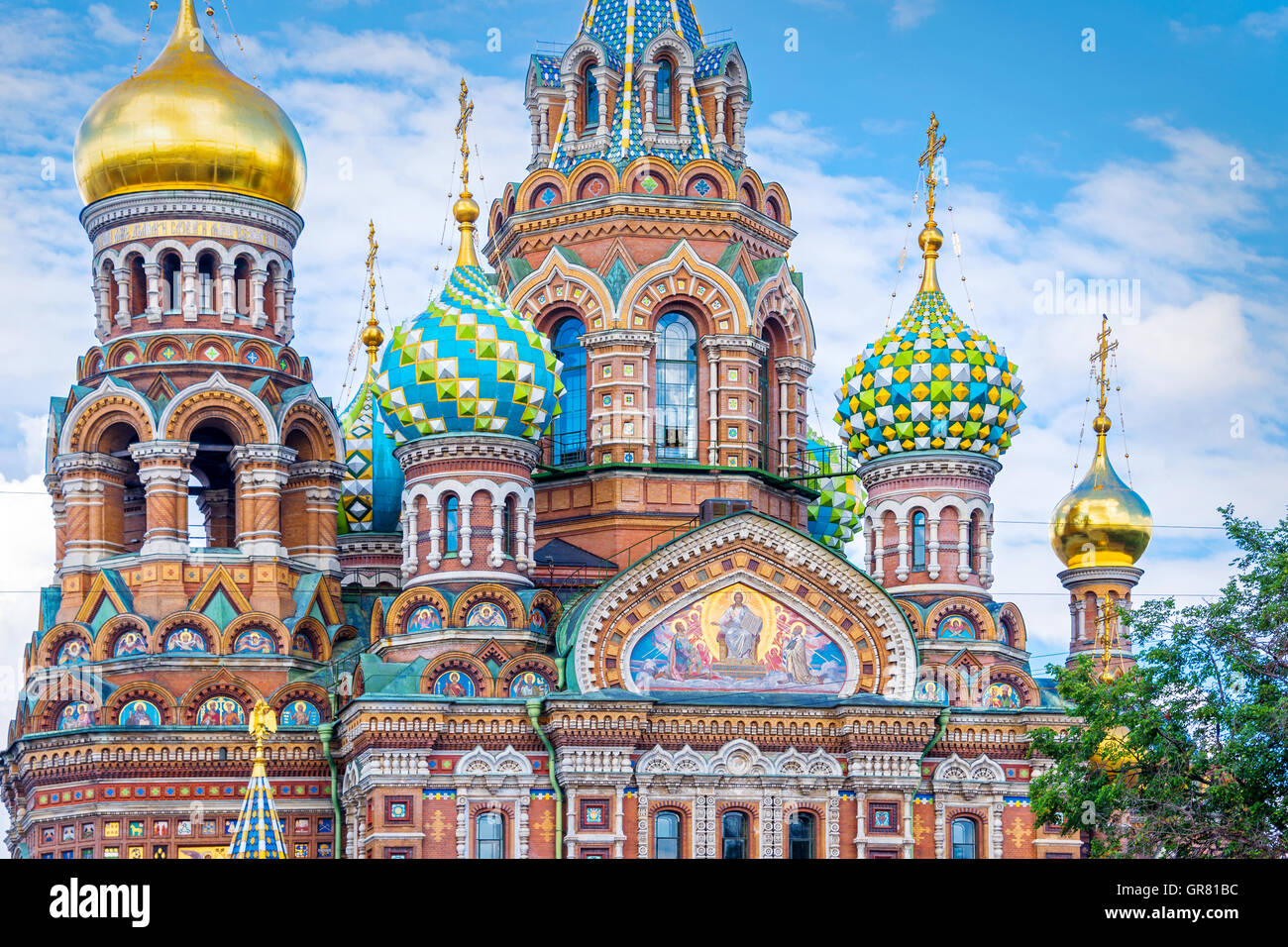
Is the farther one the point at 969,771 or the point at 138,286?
the point at 138,286

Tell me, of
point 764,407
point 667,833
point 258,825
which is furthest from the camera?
point 764,407

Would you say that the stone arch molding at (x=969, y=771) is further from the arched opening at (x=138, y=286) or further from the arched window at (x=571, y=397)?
the arched opening at (x=138, y=286)

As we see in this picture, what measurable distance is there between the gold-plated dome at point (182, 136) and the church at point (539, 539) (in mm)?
45

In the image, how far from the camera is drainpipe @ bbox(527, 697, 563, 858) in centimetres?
2792

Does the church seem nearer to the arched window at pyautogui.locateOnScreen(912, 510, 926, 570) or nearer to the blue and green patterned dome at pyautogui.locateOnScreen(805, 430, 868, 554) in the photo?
the arched window at pyautogui.locateOnScreen(912, 510, 926, 570)

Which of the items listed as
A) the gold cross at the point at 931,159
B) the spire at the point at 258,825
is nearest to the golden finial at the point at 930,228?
the gold cross at the point at 931,159

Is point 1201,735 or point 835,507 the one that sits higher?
point 835,507

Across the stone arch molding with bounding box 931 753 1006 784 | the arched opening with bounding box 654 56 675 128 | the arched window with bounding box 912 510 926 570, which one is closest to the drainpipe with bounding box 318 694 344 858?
the stone arch molding with bounding box 931 753 1006 784

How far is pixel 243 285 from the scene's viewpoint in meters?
31.3

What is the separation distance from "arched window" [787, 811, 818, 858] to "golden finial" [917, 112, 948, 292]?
721cm

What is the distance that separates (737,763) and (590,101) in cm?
1010

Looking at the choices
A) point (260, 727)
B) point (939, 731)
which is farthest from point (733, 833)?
point (260, 727)

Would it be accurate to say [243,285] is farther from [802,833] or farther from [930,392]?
[802,833]
